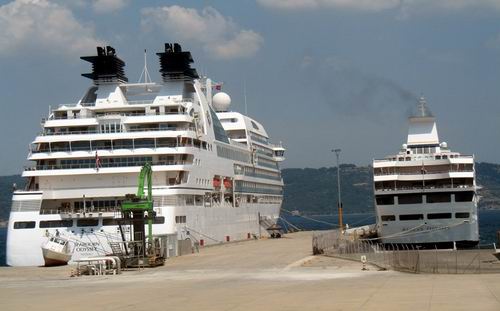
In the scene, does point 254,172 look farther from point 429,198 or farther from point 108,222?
point 108,222

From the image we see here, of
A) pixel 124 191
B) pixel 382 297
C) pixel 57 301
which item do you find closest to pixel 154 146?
pixel 124 191

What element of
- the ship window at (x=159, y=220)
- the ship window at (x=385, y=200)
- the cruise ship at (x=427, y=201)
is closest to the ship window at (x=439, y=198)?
the cruise ship at (x=427, y=201)

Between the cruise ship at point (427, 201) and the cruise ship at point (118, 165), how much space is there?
15.0 m

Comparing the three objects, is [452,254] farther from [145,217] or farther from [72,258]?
[72,258]

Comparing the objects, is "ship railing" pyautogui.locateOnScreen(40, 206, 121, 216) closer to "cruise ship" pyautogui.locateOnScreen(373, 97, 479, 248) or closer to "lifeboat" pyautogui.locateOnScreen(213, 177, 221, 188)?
"lifeboat" pyautogui.locateOnScreen(213, 177, 221, 188)

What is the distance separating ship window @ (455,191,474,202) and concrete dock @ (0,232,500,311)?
2194 centimetres

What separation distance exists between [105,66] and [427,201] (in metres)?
29.6

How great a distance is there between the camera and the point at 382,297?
24.7 meters

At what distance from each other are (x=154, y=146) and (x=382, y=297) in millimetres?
35682

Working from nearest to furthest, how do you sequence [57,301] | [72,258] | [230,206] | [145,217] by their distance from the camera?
1. [57,301]
2. [145,217]
3. [72,258]
4. [230,206]

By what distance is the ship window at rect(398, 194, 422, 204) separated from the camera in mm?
62656

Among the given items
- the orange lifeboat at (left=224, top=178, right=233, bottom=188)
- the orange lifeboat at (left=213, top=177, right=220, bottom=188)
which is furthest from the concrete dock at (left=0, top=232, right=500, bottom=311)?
the orange lifeboat at (left=224, top=178, right=233, bottom=188)

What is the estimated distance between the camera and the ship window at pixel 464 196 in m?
61.9

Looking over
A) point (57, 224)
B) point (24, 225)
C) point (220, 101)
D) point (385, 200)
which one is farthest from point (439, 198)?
Result: point (220, 101)
